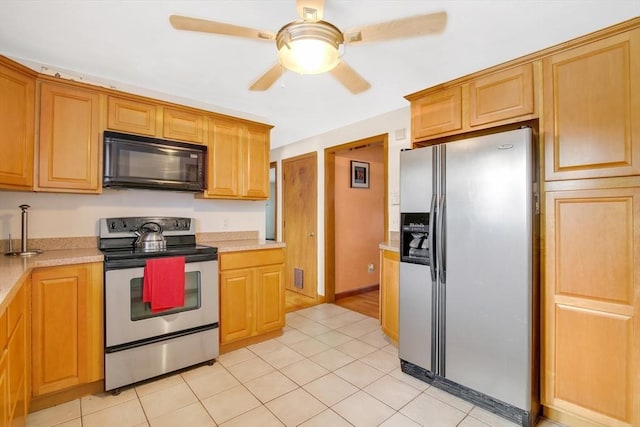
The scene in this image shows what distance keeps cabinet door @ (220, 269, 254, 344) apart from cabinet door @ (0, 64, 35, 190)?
4.95 feet

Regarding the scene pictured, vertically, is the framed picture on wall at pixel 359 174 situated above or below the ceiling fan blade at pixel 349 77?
below

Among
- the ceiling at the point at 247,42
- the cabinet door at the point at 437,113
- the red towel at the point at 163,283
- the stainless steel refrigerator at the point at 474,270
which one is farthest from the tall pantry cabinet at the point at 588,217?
the red towel at the point at 163,283

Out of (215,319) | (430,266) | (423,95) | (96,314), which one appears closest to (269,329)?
(215,319)

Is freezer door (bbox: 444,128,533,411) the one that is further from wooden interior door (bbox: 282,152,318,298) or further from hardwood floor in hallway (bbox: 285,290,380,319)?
wooden interior door (bbox: 282,152,318,298)

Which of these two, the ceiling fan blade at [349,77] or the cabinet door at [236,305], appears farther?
the cabinet door at [236,305]

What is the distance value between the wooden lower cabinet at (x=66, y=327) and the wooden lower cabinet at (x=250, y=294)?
89cm

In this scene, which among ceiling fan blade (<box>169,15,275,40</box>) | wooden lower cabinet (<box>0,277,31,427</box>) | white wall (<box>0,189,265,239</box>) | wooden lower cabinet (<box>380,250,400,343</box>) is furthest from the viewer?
wooden lower cabinet (<box>380,250,400,343</box>)

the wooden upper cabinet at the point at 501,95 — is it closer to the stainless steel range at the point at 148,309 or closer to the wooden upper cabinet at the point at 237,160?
the wooden upper cabinet at the point at 237,160

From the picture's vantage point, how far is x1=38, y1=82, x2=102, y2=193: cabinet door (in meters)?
2.16

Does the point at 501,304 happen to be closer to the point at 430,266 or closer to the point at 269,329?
the point at 430,266

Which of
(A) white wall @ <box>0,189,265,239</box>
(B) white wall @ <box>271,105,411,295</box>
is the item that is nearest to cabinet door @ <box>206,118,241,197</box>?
(A) white wall @ <box>0,189,265,239</box>

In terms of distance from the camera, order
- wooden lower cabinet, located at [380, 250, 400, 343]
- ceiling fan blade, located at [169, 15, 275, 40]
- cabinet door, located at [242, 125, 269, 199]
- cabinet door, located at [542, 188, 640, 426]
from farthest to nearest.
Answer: cabinet door, located at [242, 125, 269, 199] < wooden lower cabinet, located at [380, 250, 400, 343] < cabinet door, located at [542, 188, 640, 426] < ceiling fan blade, located at [169, 15, 275, 40]

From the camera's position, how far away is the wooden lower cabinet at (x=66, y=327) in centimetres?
188

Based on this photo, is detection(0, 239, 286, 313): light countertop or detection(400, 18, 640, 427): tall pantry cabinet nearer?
detection(0, 239, 286, 313): light countertop
